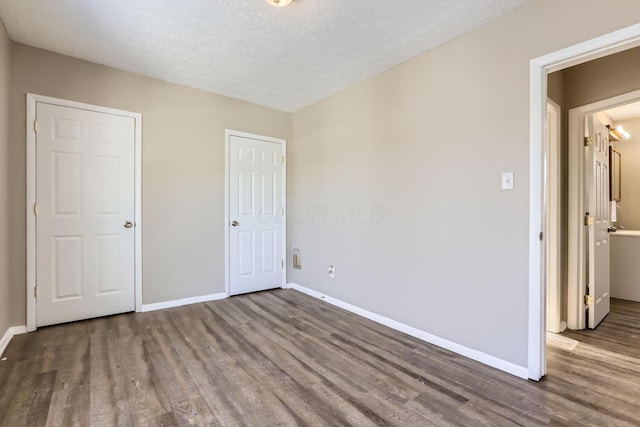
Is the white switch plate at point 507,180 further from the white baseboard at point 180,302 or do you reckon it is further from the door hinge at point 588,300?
the white baseboard at point 180,302

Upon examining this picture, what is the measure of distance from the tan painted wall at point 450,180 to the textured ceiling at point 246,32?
0.27 m

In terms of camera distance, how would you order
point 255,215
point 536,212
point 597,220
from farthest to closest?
1. point 255,215
2. point 597,220
3. point 536,212

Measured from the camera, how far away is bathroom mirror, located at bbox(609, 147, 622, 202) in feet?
13.1

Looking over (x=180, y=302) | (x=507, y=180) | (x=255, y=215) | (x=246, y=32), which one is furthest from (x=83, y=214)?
(x=507, y=180)

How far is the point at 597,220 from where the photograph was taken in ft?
9.52

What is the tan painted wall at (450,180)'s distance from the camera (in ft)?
6.63

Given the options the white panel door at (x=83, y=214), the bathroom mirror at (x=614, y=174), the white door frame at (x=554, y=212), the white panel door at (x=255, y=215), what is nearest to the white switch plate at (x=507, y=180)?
the white door frame at (x=554, y=212)

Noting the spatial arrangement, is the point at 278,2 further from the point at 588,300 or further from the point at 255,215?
the point at 588,300

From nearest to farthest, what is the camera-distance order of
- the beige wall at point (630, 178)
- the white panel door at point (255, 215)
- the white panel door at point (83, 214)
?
the white panel door at point (83, 214) → the white panel door at point (255, 215) → the beige wall at point (630, 178)

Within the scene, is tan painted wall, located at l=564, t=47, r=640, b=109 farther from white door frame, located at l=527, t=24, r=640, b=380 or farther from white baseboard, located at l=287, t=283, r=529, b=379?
white baseboard, located at l=287, t=283, r=529, b=379

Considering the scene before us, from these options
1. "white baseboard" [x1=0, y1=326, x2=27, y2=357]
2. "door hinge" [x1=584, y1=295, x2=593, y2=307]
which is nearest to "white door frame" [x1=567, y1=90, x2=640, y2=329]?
"door hinge" [x1=584, y1=295, x2=593, y2=307]

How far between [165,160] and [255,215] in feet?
4.06

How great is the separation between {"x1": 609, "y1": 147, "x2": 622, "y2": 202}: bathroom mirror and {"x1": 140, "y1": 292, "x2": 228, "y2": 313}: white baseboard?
5209 mm

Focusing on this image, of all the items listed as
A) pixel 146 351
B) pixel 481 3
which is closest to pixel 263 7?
pixel 481 3
